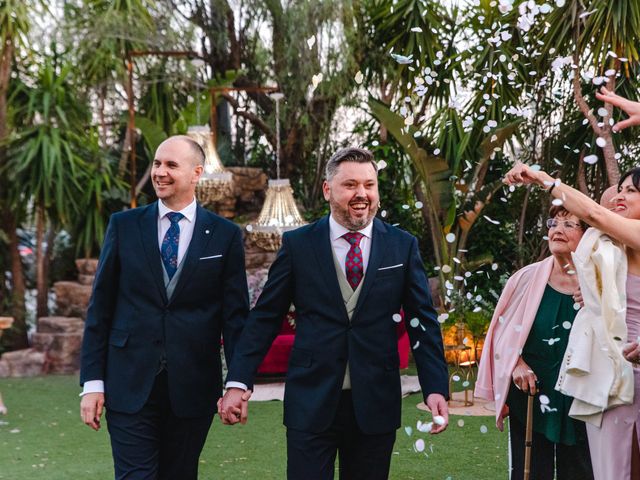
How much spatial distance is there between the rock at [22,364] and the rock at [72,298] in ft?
3.05

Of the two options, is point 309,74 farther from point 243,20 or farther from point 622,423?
point 622,423

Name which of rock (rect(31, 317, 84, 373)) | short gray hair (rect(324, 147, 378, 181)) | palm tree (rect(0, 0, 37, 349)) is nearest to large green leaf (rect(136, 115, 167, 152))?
palm tree (rect(0, 0, 37, 349))

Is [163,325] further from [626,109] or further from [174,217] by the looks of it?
[626,109]

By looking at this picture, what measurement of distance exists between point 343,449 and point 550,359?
937 mm

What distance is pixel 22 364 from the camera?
394 inches

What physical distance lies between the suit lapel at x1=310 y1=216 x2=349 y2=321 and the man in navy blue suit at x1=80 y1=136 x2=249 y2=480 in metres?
0.38

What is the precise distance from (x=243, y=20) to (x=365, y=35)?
1699mm

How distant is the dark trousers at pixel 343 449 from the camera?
3236 millimetres

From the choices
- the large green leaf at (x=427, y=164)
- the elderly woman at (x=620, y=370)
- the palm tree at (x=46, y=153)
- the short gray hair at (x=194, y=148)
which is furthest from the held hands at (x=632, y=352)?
the palm tree at (x=46, y=153)

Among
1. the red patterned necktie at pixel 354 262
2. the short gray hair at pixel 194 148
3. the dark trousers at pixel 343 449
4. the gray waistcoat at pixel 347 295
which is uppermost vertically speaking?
Answer: the short gray hair at pixel 194 148

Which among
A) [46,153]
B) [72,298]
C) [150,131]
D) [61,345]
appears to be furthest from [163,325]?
[150,131]

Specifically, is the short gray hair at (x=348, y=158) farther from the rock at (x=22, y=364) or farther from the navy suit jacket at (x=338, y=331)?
the rock at (x=22, y=364)

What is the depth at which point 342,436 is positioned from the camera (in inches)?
131

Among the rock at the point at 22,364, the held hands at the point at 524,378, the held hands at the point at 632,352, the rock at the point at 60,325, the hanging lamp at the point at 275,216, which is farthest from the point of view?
the rock at the point at 60,325
